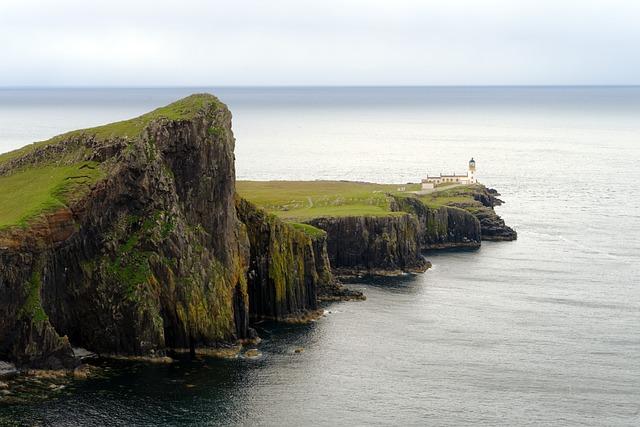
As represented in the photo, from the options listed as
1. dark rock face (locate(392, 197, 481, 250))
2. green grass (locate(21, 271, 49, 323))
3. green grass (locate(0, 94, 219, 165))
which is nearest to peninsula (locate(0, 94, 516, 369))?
green grass (locate(21, 271, 49, 323))

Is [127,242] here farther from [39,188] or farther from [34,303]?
[34,303]

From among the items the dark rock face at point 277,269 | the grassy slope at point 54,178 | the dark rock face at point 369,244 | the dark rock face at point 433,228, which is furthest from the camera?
the dark rock face at point 433,228

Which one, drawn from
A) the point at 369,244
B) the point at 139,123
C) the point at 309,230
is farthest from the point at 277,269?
the point at 369,244

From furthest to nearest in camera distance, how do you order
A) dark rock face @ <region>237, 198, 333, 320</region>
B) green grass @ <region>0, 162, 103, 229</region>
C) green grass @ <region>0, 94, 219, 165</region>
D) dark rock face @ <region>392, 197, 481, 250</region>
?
dark rock face @ <region>392, 197, 481, 250</region>
dark rock face @ <region>237, 198, 333, 320</region>
green grass @ <region>0, 94, 219, 165</region>
green grass @ <region>0, 162, 103, 229</region>

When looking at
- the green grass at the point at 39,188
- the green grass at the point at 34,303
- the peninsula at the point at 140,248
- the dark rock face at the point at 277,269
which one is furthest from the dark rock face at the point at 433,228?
the green grass at the point at 34,303

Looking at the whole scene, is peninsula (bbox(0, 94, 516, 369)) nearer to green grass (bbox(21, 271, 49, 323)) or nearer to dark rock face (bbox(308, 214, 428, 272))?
green grass (bbox(21, 271, 49, 323))

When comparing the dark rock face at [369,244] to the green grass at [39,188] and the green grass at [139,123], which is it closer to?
the green grass at [139,123]
